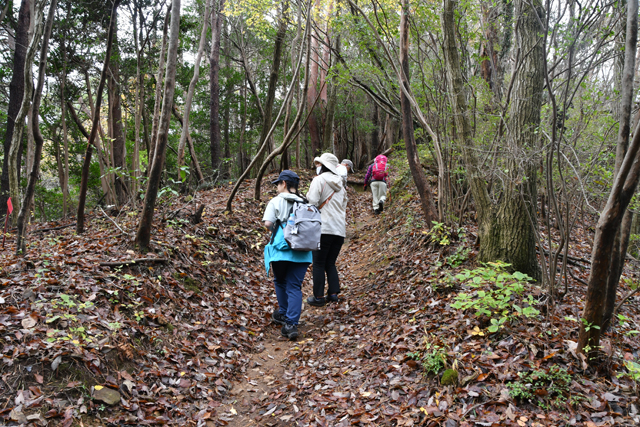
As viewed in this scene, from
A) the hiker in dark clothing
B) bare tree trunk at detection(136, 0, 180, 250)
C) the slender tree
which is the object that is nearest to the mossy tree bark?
the slender tree

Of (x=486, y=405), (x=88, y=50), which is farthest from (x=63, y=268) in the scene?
(x=88, y=50)

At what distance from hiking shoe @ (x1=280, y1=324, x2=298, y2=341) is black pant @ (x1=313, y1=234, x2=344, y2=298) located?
3.41 ft

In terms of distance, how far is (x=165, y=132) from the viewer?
5.55m

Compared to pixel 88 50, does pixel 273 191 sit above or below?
below

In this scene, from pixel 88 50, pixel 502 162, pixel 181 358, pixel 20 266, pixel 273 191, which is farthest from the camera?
pixel 273 191

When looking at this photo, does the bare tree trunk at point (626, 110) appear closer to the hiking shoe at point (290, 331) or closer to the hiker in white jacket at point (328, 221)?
the hiking shoe at point (290, 331)

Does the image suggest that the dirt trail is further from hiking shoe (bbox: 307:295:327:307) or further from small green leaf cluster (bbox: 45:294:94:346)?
small green leaf cluster (bbox: 45:294:94:346)

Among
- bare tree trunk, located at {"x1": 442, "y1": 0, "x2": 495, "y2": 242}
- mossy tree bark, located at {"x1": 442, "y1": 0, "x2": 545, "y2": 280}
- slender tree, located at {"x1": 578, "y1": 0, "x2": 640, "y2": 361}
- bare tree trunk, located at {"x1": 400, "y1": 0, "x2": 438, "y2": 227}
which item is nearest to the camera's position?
slender tree, located at {"x1": 578, "y1": 0, "x2": 640, "y2": 361}

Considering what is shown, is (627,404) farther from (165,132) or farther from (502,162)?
(165,132)

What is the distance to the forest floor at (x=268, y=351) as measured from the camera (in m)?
2.94

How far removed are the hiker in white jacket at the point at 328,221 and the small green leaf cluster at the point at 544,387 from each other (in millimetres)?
3195

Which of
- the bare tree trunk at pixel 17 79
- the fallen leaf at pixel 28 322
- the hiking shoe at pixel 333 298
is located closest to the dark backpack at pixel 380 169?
the hiking shoe at pixel 333 298

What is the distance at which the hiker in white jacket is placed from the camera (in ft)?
19.0

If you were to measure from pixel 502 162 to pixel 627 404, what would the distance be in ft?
10.3
